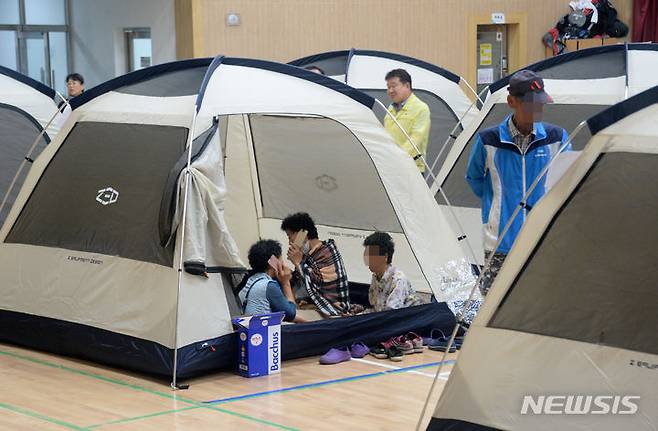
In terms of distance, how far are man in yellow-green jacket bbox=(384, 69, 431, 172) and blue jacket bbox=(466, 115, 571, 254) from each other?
3.02 m

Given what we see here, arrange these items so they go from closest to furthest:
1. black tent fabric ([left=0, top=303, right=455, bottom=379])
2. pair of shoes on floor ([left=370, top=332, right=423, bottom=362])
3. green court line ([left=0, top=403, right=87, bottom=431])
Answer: green court line ([left=0, top=403, right=87, bottom=431]), black tent fabric ([left=0, top=303, right=455, bottom=379]), pair of shoes on floor ([left=370, top=332, right=423, bottom=362])

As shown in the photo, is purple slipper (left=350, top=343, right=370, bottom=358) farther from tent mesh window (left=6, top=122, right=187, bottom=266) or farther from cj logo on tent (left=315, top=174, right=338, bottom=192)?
cj logo on tent (left=315, top=174, right=338, bottom=192)

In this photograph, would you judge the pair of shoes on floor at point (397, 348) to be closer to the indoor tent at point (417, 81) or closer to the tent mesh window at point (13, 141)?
the tent mesh window at point (13, 141)

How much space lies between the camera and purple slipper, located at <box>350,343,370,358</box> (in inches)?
269

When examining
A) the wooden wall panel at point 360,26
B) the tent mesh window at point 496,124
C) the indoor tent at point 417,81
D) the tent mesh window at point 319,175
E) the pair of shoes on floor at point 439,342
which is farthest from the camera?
the wooden wall panel at point 360,26

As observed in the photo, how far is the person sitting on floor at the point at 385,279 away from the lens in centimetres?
705

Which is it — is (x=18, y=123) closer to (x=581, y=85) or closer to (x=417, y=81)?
(x=417, y=81)

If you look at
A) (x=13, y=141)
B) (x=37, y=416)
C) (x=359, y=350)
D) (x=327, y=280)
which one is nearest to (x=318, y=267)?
(x=327, y=280)

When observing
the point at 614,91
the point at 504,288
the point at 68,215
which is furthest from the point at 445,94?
the point at 504,288

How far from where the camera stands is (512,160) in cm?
580

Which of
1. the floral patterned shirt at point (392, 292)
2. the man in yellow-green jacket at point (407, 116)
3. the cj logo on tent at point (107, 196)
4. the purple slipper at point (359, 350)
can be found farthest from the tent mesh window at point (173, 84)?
the man in yellow-green jacket at point (407, 116)

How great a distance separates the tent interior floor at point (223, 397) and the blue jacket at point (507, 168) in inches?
36.2

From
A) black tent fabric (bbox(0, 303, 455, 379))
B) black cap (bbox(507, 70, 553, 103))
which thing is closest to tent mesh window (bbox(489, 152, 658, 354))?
black cap (bbox(507, 70, 553, 103))

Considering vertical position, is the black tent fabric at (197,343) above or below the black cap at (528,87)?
below
